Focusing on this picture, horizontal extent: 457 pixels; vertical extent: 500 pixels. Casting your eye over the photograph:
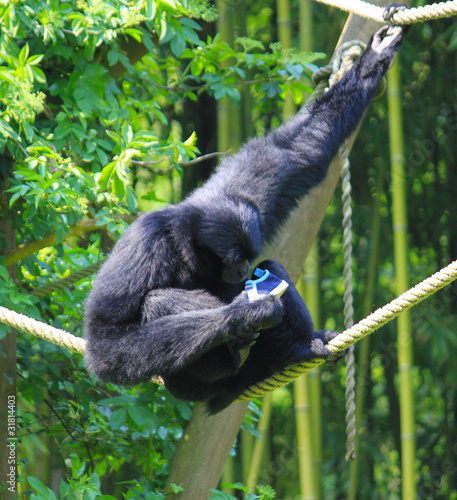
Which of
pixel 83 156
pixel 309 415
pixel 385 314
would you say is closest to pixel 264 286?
pixel 385 314

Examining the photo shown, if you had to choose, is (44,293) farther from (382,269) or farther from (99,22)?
(382,269)

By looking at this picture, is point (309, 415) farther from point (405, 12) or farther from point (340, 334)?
point (405, 12)

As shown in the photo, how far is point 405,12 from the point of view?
3277 mm

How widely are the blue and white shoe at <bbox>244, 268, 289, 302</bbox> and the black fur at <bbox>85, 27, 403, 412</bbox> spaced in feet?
0.19

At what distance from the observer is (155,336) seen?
3.00 metres

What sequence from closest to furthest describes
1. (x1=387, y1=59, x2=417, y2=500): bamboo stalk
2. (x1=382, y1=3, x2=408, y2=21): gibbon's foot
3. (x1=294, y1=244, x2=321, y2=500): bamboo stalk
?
(x1=382, y1=3, x2=408, y2=21): gibbon's foot, (x1=294, y1=244, x2=321, y2=500): bamboo stalk, (x1=387, y1=59, x2=417, y2=500): bamboo stalk

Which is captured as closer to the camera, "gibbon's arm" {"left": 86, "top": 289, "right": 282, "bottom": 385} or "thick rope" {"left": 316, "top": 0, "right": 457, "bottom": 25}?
"gibbon's arm" {"left": 86, "top": 289, "right": 282, "bottom": 385}

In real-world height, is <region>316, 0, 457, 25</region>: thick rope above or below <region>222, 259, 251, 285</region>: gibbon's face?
above

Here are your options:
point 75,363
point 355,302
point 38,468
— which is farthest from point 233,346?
point 355,302

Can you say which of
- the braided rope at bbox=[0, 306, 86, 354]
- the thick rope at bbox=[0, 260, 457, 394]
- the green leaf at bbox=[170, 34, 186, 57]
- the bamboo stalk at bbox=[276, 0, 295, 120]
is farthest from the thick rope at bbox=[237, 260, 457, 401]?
the bamboo stalk at bbox=[276, 0, 295, 120]

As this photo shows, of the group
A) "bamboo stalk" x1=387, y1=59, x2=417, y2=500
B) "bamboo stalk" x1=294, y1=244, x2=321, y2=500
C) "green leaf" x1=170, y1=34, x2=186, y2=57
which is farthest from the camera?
"bamboo stalk" x1=387, y1=59, x2=417, y2=500

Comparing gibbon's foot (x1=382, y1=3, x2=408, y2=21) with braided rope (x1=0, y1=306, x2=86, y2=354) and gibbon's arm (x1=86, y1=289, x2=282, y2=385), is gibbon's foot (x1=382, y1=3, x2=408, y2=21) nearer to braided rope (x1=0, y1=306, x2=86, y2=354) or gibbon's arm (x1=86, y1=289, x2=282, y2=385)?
gibbon's arm (x1=86, y1=289, x2=282, y2=385)

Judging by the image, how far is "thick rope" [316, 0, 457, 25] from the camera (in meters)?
2.98

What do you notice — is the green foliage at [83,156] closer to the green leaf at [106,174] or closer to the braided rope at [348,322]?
the green leaf at [106,174]
